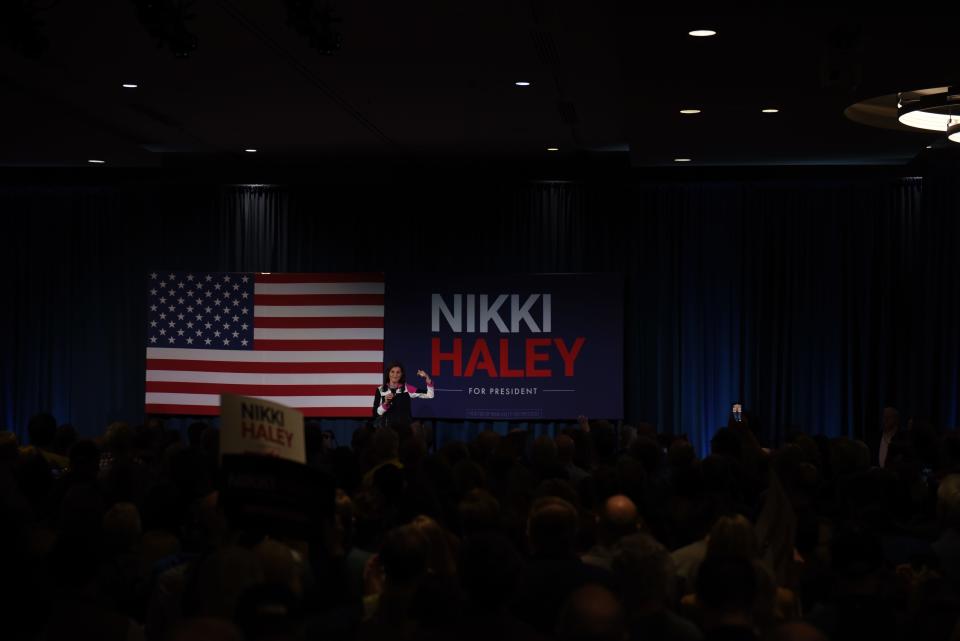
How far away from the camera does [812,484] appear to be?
5.85 meters

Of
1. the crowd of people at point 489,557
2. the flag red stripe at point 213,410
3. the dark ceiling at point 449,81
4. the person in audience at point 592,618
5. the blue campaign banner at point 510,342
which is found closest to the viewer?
the person in audience at point 592,618

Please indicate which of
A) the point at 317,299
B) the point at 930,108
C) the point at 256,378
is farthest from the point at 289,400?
the point at 930,108

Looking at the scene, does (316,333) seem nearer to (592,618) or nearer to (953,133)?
(953,133)

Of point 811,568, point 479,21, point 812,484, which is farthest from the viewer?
point 479,21

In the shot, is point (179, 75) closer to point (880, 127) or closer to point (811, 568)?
point (880, 127)

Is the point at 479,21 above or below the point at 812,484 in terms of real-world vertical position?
above

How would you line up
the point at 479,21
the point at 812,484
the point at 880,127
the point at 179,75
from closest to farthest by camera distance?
the point at 812,484
the point at 479,21
the point at 179,75
the point at 880,127

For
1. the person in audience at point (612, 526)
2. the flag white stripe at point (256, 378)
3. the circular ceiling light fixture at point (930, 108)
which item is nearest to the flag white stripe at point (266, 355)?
the flag white stripe at point (256, 378)

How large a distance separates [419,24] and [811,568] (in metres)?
4.43

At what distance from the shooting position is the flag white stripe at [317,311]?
12880 millimetres

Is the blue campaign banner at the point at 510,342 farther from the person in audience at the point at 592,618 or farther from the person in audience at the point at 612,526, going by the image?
the person in audience at the point at 592,618

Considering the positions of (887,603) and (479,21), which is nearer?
(887,603)

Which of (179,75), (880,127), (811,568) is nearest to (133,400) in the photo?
(179,75)

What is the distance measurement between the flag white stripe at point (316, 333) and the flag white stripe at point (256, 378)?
423mm
